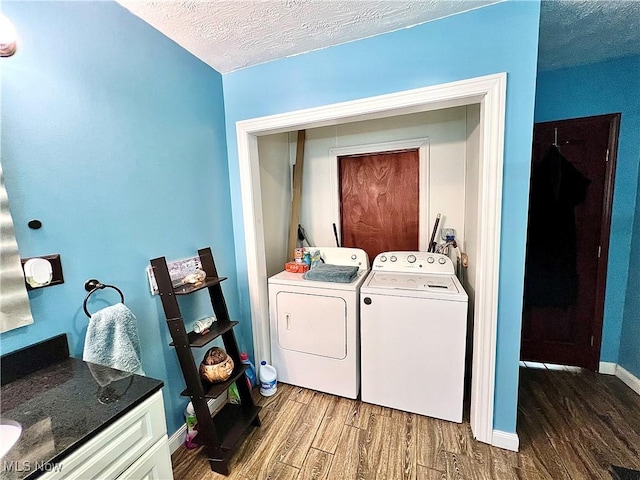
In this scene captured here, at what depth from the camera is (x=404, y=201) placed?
2.59 meters

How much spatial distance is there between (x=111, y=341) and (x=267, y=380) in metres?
1.27

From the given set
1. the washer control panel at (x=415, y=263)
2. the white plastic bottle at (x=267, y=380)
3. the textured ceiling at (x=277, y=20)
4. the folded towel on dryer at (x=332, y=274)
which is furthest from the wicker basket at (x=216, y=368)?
the textured ceiling at (x=277, y=20)

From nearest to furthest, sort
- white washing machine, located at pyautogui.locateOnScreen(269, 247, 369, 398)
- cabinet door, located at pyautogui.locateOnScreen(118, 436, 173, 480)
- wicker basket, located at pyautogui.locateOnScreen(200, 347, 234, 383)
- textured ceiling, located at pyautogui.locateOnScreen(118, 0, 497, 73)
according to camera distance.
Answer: cabinet door, located at pyautogui.locateOnScreen(118, 436, 173, 480)
textured ceiling, located at pyautogui.locateOnScreen(118, 0, 497, 73)
wicker basket, located at pyautogui.locateOnScreen(200, 347, 234, 383)
white washing machine, located at pyautogui.locateOnScreen(269, 247, 369, 398)

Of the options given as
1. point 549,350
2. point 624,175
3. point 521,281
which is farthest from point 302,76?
point 549,350

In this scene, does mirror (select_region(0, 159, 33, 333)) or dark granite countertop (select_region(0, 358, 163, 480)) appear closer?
dark granite countertop (select_region(0, 358, 163, 480))

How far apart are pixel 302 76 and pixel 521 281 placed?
1813 millimetres

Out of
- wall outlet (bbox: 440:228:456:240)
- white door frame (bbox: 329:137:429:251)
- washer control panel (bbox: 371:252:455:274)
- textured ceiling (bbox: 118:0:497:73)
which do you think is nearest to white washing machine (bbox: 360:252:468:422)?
washer control panel (bbox: 371:252:455:274)

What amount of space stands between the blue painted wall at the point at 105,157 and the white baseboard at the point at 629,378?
3.19m

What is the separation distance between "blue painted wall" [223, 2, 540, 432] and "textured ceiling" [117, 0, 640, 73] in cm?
7

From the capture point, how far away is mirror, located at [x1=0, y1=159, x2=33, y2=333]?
95 cm

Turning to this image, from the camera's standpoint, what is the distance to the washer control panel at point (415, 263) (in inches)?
83.0

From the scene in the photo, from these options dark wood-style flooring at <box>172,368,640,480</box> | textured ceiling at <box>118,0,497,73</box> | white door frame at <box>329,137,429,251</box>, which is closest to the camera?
textured ceiling at <box>118,0,497,73</box>

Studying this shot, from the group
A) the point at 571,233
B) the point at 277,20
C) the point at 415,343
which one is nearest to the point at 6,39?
the point at 277,20

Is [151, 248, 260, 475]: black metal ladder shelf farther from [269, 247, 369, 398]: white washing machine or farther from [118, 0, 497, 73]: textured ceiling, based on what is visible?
[118, 0, 497, 73]: textured ceiling
